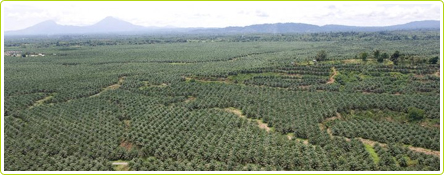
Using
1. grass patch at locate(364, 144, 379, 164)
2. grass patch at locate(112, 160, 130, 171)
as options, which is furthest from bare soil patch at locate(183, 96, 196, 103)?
grass patch at locate(364, 144, 379, 164)

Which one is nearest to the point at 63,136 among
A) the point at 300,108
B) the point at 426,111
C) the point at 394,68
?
the point at 300,108

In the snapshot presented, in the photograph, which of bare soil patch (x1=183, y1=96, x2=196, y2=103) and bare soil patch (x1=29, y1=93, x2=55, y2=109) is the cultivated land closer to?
bare soil patch (x1=29, y1=93, x2=55, y2=109)

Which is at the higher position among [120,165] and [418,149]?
[418,149]

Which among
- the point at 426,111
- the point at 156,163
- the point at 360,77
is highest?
the point at 360,77

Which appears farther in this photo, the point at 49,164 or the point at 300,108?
the point at 300,108

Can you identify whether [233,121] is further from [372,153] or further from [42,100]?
[42,100]

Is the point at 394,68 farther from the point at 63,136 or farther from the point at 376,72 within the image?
the point at 63,136

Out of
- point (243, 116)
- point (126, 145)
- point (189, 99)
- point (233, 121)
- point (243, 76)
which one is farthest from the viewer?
point (243, 76)

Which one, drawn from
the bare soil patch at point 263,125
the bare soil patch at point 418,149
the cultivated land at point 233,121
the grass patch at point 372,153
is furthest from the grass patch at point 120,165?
the bare soil patch at point 418,149

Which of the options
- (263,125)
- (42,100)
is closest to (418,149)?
(263,125)
